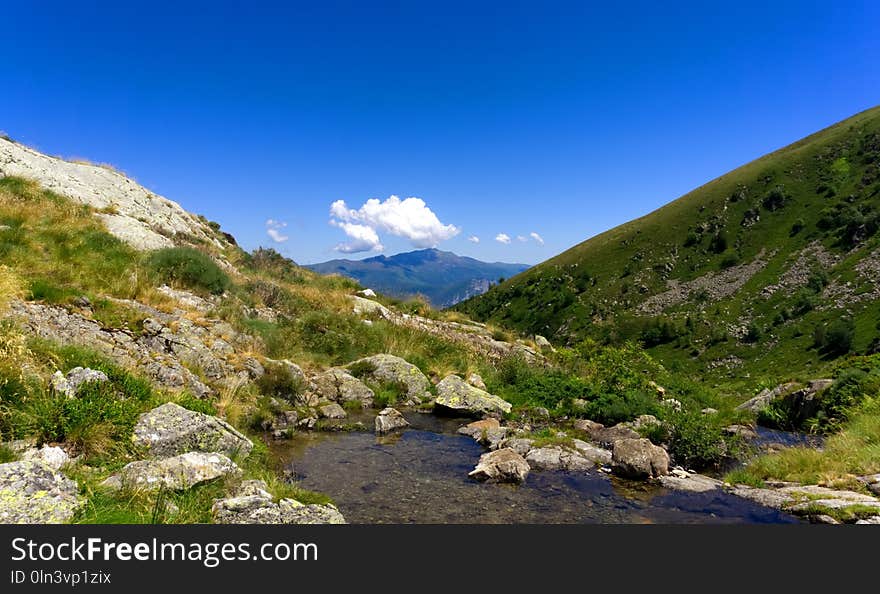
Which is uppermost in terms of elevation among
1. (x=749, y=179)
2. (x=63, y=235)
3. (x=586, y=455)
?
(x=749, y=179)

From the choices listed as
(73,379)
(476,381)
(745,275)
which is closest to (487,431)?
(476,381)

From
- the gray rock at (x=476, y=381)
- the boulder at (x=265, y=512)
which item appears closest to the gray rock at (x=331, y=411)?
the gray rock at (x=476, y=381)

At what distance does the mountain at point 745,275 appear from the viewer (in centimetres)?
6328

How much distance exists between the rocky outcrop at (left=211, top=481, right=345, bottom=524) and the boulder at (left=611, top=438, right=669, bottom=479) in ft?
22.4

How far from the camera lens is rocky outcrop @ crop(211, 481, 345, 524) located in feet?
18.8

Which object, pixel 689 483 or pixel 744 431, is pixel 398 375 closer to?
pixel 689 483

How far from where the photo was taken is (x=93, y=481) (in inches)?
232

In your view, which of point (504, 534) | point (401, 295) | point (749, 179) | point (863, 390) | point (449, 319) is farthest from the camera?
point (749, 179)

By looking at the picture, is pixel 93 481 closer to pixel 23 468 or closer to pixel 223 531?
pixel 23 468

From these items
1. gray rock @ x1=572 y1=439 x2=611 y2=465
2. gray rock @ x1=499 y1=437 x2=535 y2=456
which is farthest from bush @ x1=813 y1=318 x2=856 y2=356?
gray rock @ x1=499 y1=437 x2=535 y2=456

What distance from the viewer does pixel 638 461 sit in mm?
10250

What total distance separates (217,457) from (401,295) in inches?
1094

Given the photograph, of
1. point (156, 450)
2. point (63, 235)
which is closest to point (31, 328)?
point (156, 450)

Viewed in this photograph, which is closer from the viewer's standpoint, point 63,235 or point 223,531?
point 223,531
